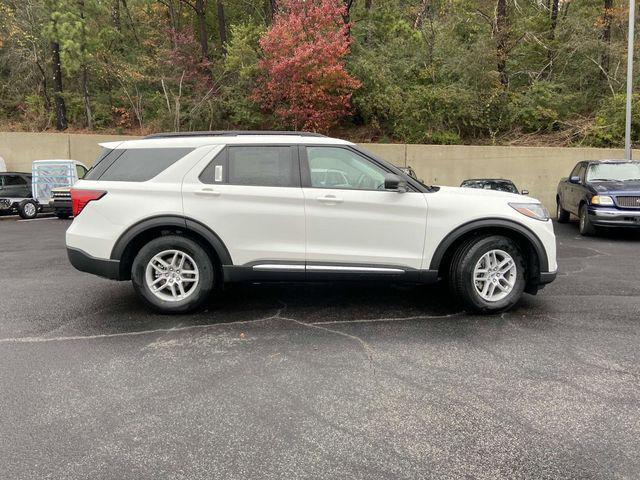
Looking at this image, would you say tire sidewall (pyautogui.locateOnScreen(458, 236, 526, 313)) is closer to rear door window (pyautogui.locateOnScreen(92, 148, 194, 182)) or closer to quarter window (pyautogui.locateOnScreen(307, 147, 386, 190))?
quarter window (pyautogui.locateOnScreen(307, 147, 386, 190))

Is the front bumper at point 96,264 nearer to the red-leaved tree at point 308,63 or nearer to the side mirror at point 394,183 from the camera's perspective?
the side mirror at point 394,183

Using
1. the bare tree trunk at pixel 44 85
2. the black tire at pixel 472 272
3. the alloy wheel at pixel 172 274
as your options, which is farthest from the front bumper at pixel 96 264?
the bare tree trunk at pixel 44 85

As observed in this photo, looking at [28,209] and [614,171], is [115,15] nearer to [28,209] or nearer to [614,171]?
[28,209]

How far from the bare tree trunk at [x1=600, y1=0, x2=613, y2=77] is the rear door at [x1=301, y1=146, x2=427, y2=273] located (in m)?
18.7

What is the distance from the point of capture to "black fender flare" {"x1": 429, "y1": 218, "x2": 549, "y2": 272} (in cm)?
525

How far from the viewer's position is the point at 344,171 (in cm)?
534

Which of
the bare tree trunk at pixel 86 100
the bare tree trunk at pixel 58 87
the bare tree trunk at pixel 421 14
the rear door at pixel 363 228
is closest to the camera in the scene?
the rear door at pixel 363 228

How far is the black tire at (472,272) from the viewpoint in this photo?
5293 mm

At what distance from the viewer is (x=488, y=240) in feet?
17.5

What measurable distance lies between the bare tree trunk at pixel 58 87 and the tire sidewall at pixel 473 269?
2205cm

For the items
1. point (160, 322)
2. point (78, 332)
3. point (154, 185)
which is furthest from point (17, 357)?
point (154, 185)

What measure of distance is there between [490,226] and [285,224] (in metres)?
2.11

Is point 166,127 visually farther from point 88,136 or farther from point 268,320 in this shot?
point 268,320

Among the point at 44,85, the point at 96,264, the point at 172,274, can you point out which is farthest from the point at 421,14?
the point at 96,264
